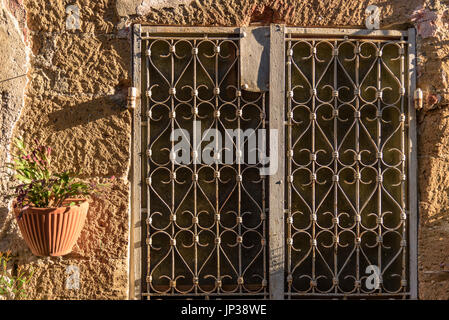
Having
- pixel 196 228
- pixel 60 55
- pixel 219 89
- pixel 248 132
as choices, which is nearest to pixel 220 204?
pixel 196 228

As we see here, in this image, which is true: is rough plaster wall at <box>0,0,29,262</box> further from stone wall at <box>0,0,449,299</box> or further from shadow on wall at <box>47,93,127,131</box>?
shadow on wall at <box>47,93,127,131</box>

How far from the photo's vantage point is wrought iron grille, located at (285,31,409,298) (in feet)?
10.5

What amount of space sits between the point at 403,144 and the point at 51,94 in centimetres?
268

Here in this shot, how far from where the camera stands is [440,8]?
3.18m

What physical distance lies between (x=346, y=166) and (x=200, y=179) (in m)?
1.11

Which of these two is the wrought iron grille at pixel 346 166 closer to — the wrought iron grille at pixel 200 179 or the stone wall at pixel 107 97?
the stone wall at pixel 107 97

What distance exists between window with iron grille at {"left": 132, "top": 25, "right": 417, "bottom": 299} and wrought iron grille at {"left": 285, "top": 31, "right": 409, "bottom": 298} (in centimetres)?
1

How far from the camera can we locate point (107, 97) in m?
3.14

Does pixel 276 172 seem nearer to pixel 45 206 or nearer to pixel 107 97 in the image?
pixel 107 97

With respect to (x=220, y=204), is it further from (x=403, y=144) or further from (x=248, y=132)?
(x=403, y=144)

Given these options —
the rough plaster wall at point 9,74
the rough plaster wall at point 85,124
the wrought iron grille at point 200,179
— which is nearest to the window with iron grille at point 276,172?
the wrought iron grille at point 200,179

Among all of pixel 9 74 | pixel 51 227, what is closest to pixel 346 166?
pixel 51 227

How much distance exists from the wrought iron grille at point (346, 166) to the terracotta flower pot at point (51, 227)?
1545mm

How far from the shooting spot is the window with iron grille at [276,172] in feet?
10.4
